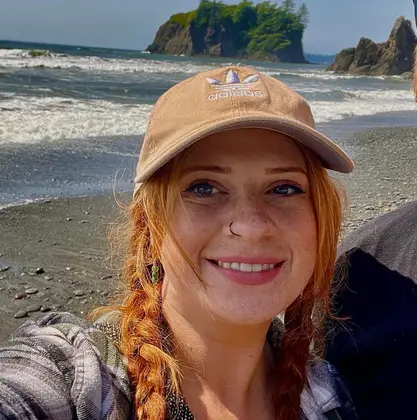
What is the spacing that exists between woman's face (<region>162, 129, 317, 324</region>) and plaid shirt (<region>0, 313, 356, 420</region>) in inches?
12.5

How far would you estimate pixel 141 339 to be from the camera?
176 cm

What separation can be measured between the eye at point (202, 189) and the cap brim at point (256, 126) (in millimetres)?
145

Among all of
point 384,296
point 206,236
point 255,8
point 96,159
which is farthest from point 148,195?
point 255,8

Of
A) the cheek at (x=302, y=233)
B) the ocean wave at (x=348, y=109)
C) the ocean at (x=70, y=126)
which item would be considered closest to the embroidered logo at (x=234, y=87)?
the cheek at (x=302, y=233)

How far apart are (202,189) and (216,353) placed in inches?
21.2

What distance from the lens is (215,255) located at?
1774mm

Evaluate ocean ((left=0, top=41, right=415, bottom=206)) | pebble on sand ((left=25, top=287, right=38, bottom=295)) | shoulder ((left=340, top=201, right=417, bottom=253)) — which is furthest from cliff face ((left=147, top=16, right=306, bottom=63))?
shoulder ((left=340, top=201, right=417, bottom=253))

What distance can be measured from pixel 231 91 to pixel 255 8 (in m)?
145

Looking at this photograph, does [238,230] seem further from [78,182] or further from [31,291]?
[78,182]

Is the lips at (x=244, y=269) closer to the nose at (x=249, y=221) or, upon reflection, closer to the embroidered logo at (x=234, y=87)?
the nose at (x=249, y=221)

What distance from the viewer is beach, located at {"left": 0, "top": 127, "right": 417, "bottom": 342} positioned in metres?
5.30

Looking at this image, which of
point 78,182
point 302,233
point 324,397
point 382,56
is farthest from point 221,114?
point 382,56

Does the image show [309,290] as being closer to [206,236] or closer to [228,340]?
[228,340]

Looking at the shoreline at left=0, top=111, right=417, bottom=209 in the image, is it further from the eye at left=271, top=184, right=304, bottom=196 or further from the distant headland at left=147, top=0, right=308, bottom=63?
the distant headland at left=147, top=0, right=308, bottom=63
